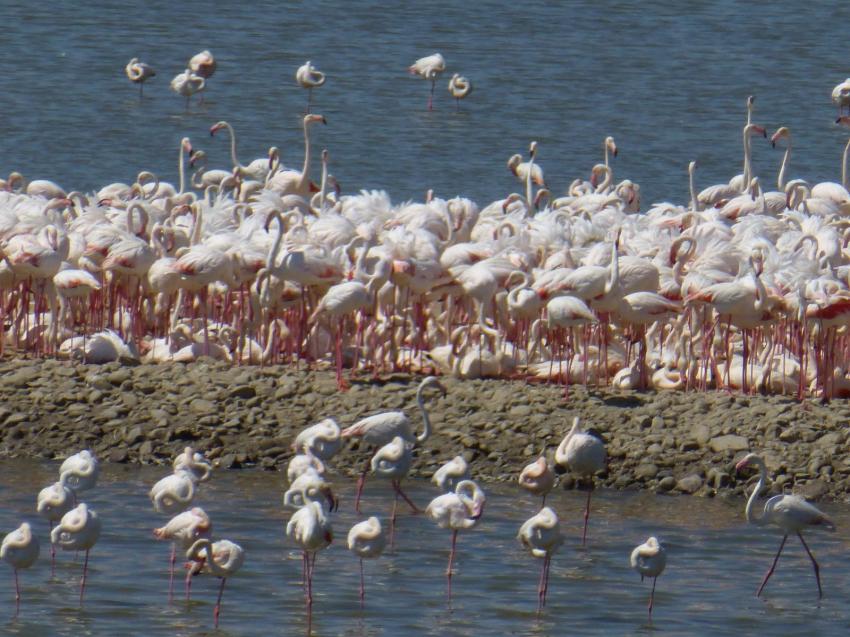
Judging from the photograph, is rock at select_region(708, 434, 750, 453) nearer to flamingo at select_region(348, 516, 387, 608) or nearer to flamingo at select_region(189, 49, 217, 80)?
flamingo at select_region(348, 516, 387, 608)

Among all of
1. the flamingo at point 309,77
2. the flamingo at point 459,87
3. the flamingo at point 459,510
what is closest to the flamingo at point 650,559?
the flamingo at point 459,510

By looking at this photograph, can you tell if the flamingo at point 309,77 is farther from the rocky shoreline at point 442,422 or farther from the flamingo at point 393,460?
the flamingo at point 393,460

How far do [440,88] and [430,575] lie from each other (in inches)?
895

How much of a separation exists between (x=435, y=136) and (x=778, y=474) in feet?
55.9

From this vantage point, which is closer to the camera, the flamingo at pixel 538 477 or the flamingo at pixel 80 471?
the flamingo at pixel 80 471

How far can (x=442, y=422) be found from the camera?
13.0 m

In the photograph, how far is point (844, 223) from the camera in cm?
1530

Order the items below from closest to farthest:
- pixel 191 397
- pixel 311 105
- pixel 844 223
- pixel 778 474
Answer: pixel 778 474 < pixel 191 397 < pixel 844 223 < pixel 311 105

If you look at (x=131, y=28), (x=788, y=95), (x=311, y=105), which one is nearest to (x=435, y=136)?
(x=311, y=105)

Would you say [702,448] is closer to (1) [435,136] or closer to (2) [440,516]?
(2) [440,516]

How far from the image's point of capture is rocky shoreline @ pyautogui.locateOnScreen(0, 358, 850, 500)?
41.0 feet

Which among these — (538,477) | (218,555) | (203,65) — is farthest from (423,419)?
(203,65)

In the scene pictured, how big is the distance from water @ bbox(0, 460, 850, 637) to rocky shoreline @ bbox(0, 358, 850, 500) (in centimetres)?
20

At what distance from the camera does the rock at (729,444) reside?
40.9 ft
